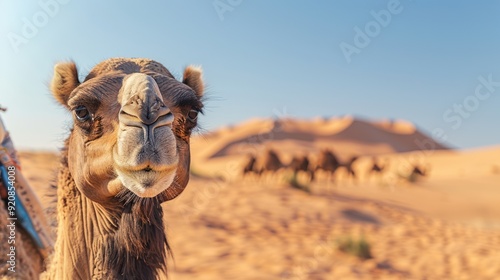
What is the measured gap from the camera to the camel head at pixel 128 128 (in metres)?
1.49

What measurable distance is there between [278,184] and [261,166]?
528 cm

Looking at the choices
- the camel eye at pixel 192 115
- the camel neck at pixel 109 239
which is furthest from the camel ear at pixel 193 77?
the camel neck at pixel 109 239

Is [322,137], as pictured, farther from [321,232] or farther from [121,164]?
[121,164]

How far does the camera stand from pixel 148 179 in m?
1.47

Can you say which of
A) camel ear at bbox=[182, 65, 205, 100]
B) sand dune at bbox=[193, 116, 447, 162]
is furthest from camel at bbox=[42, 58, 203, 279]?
sand dune at bbox=[193, 116, 447, 162]

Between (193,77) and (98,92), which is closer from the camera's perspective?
(98,92)

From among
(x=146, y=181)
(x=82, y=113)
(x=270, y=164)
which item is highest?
(x=270, y=164)

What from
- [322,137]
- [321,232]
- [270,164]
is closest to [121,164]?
[321,232]

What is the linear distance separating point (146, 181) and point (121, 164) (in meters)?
0.11

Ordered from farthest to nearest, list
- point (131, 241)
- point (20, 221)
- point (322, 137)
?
point (322, 137) < point (20, 221) < point (131, 241)

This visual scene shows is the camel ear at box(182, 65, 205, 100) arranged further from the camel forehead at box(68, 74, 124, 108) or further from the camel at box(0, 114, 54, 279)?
the camel at box(0, 114, 54, 279)

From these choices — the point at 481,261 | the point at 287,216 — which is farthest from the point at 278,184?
the point at 481,261

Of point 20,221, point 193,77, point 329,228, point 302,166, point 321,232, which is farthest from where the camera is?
point 302,166

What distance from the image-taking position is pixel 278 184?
57.4 ft
